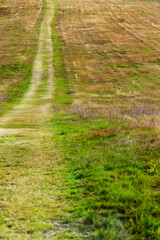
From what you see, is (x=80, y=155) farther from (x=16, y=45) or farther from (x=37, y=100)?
(x=16, y=45)

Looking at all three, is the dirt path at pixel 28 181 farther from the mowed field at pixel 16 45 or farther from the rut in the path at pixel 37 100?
the mowed field at pixel 16 45

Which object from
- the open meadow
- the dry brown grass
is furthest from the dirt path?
the dry brown grass

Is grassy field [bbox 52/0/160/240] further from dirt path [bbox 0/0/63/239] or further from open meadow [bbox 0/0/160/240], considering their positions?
dirt path [bbox 0/0/63/239]

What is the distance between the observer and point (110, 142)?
28.2ft

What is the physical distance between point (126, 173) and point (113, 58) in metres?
32.8

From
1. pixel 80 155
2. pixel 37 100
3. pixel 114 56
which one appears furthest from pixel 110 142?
pixel 114 56

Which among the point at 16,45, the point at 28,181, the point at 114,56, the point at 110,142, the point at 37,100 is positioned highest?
the point at 16,45

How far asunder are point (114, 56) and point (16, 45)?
16.9m

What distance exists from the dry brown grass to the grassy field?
0.10 m

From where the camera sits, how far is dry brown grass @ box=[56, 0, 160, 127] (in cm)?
1948

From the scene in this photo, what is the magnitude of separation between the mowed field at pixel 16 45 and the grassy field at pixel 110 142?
13.4 feet

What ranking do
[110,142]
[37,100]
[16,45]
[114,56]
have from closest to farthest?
1. [110,142]
2. [37,100]
3. [114,56]
4. [16,45]

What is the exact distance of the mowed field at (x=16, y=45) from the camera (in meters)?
27.9

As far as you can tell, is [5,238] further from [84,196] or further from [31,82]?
[31,82]
